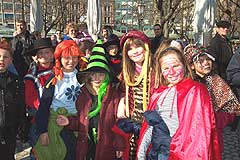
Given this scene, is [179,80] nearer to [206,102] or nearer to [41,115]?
[206,102]

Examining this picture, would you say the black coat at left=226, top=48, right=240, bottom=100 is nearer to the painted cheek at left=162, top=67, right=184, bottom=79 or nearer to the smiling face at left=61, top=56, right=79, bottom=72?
the painted cheek at left=162, top=67, right=184, bottom=79

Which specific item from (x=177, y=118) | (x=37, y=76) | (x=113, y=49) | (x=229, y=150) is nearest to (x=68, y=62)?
(x=37, y=76)

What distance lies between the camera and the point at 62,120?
11.5 feet

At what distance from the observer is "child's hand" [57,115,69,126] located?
3.49 m

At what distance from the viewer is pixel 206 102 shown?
2504 mm

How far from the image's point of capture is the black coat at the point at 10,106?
3.48 metres

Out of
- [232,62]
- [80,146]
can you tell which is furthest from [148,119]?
[232,62]

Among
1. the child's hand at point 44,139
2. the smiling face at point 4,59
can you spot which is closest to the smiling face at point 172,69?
the child's hand at point 44,139

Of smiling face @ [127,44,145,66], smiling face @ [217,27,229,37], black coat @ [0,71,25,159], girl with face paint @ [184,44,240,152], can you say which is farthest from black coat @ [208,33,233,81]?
black coat @ [0,71,25,159]

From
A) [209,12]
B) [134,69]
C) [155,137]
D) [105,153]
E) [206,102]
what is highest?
[209,12]

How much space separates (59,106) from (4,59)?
2.34ft

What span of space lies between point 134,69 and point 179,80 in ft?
2.42

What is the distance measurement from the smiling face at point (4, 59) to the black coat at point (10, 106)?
0.07m

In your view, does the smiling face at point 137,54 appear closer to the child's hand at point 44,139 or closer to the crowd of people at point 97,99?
the crowd of people at point 97,99
